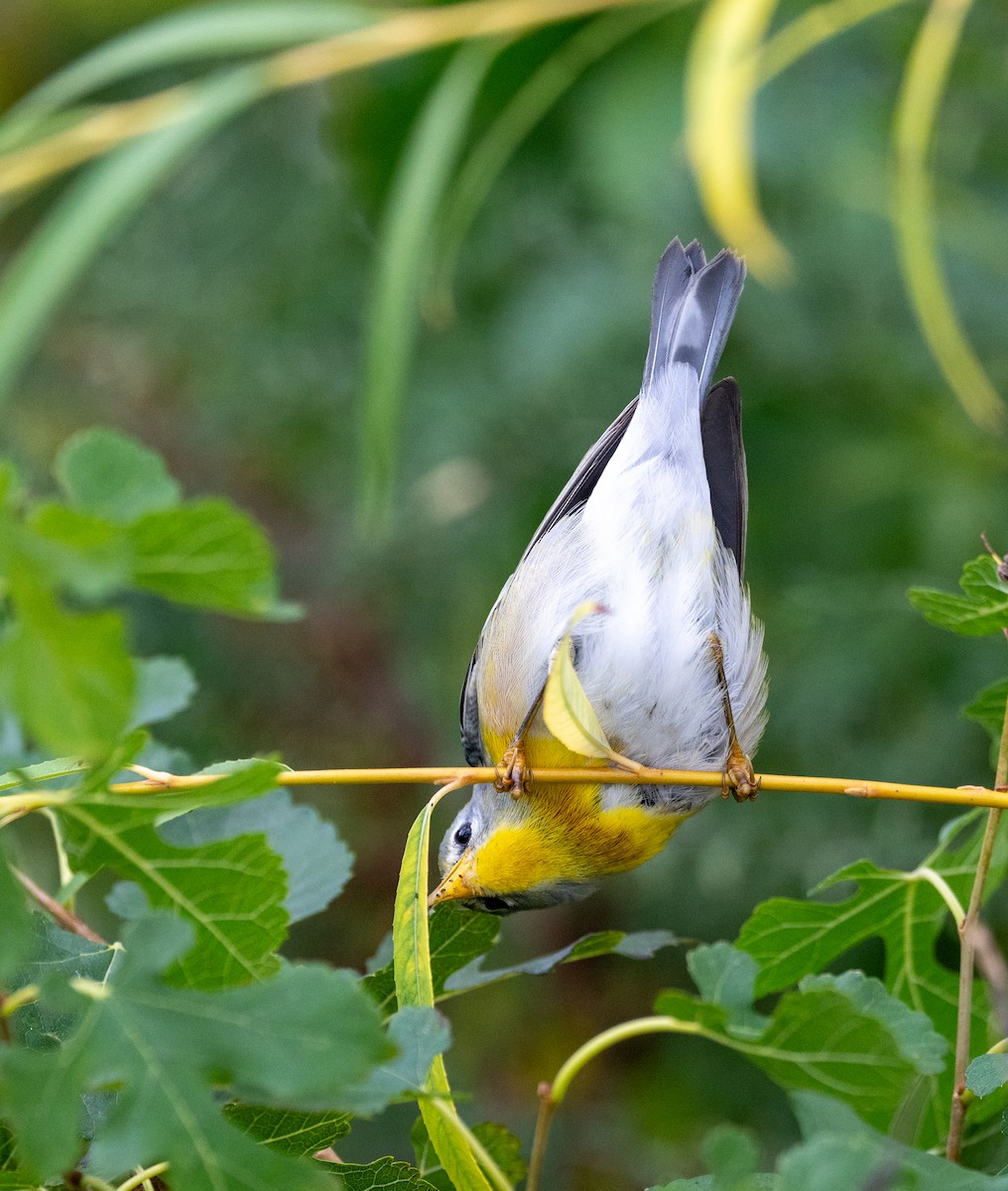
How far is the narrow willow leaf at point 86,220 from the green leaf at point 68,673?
218 cm

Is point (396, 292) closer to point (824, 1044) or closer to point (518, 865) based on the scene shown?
point (518, 865)

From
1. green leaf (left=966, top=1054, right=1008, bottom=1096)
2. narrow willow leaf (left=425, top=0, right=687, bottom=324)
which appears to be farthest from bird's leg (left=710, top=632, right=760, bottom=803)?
narrow willow leaf (left=425, top=0, right=687, bottom=324)

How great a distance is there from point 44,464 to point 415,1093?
12.8ft

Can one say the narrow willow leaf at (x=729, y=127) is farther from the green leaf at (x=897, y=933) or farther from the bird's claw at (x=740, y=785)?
the green leaf at (x=897, y=933)

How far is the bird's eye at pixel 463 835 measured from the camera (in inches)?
99.0

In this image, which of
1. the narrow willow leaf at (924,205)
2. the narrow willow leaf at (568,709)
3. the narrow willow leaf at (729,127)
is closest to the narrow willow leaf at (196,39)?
the narrow willow leaf at (729,127)

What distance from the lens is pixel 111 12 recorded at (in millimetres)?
4832

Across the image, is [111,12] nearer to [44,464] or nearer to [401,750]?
[44,464]

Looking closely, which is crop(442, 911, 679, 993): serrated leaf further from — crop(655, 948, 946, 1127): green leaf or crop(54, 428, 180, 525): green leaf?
crop(54, 428, 180, 525): green leaf

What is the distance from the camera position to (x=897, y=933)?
154cm

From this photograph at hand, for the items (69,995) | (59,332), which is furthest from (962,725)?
(59,332)

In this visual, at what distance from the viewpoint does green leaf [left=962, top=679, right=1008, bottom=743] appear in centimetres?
146

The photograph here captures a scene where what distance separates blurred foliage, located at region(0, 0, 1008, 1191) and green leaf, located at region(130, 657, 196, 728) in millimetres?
1440

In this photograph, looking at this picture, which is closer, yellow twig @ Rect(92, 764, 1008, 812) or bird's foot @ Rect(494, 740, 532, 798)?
yellow twig @ Rect(92, 764, 1008, 812)
